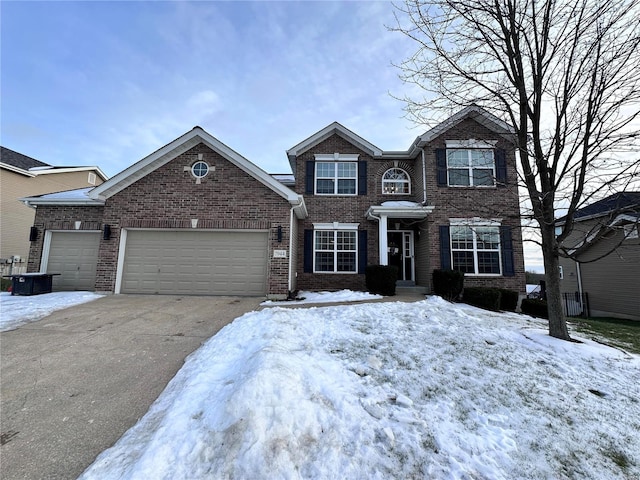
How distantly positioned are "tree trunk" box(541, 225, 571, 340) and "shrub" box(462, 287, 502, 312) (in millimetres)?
3383

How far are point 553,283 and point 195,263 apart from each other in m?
9.60

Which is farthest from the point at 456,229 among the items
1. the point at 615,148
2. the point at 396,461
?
the point at 396,461

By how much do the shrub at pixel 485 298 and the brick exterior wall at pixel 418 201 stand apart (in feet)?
5.68

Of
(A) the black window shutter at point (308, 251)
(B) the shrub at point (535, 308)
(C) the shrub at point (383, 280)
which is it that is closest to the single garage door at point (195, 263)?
(A) the black window shutter at point (308, 251)

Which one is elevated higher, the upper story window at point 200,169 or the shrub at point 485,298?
the upper story window at point 200,169

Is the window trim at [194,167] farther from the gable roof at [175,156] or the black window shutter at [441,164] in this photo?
the black window shutter at [441,164]

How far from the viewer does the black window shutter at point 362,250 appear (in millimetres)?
11070

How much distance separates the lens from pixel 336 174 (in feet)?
38.8

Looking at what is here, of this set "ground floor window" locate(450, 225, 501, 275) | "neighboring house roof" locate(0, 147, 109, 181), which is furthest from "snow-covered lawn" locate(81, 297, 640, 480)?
"neighboring house roof" locate(0, 147, 109, 181)

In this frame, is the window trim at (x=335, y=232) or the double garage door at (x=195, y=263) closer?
the double garage door at (x=195, y=263)

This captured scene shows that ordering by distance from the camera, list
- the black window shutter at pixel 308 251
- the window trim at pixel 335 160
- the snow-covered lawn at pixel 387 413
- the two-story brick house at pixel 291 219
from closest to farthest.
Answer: the snow-covered lawn at pixel 387 413
the two-story brick house at pixel 291 219
the black window shutter at pixel 308 251
the window trim at pixel 335 160

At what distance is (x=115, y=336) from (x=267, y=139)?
46.6ft

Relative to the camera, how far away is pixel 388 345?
13.6ft

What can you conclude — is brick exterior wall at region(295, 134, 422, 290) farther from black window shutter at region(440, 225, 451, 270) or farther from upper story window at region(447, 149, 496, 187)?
black window shutter at region(440, 225, 451, 270)
